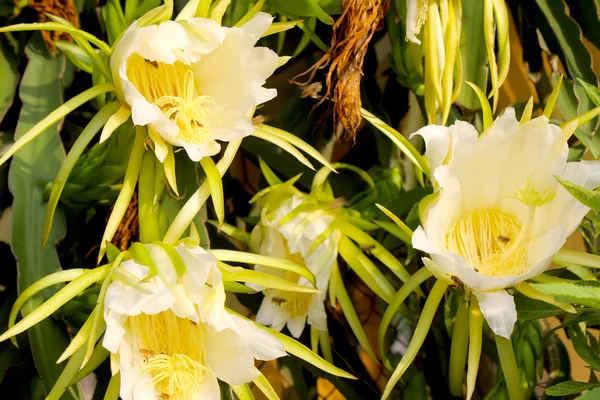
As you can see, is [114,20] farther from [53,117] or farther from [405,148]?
[405,148]

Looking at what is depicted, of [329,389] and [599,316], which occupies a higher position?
[599,316]

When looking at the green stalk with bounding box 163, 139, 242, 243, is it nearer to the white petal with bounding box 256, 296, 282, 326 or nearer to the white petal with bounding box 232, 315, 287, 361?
Answer: the white petal with bounding box 232, 315, 287, 361

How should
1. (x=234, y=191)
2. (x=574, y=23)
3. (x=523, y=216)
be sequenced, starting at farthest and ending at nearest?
(x=234, y=191), (x=574, y=23), (x=523, y=216)

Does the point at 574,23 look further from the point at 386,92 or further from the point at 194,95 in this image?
the point at 194,95

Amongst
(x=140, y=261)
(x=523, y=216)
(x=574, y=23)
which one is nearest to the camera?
(x=140, y=261)

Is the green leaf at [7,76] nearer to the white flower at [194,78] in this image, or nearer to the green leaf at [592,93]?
the white flower at [194,78]

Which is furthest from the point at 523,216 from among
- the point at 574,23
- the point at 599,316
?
the point at 574,23

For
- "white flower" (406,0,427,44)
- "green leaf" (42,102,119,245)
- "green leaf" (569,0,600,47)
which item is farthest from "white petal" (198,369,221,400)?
"green leaf" (569,0,600,47)

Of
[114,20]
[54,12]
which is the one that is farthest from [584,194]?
[54,12]
